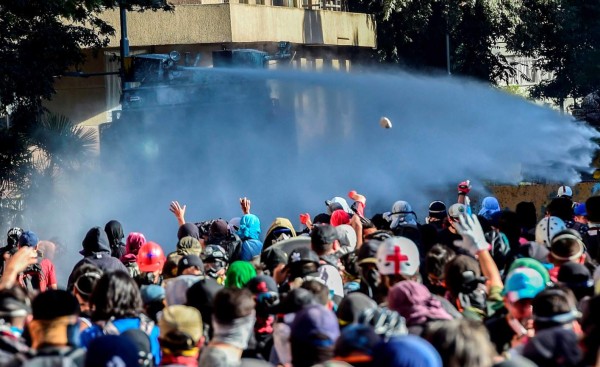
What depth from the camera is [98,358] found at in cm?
600

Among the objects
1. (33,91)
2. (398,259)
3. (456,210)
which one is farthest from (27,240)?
(33,91)

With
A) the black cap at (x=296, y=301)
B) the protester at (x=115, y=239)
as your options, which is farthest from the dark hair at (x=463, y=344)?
the protester at (x=115, y=239)

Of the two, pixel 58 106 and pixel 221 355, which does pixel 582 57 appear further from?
pixel 221 355

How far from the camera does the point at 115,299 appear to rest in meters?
7.14

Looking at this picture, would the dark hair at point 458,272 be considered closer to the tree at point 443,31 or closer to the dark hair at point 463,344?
the dark hair at point 463,344

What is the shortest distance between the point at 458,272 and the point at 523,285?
74cm

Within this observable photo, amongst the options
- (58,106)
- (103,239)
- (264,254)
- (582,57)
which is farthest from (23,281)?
(582,57)

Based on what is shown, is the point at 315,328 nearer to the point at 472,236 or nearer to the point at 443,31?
the point at 472,236

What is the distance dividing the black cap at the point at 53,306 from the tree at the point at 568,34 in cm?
2995

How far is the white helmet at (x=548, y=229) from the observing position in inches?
397

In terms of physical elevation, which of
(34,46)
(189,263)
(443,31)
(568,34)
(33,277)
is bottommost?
(33,277)

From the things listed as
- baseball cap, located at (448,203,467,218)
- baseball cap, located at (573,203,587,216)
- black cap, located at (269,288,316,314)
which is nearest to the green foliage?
baseball cap, located at (573,203,587,216)

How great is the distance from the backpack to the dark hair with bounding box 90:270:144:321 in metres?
4.14

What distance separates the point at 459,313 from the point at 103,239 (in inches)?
162
